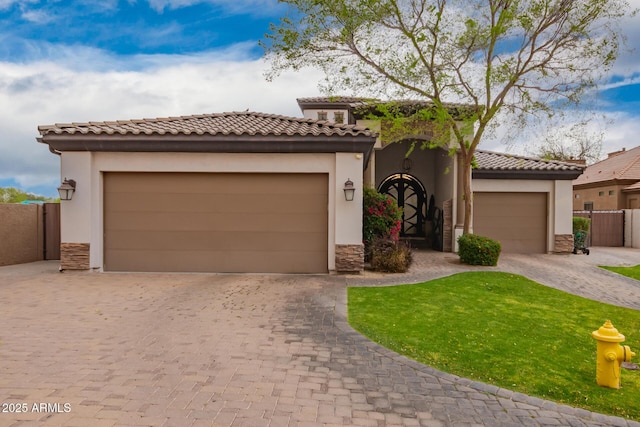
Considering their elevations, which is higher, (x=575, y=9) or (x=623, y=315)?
(x=575, y=9)

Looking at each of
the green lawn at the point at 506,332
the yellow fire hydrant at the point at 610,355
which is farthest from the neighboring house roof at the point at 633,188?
the yellow fire hydrant at the point at 610,355

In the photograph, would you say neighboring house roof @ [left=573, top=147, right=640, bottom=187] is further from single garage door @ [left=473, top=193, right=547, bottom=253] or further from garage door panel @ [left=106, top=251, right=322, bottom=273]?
garage door panel @ [left=106, top=251, right=322, bottom=273]

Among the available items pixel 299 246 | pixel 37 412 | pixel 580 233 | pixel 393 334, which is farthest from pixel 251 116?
pixel 580 233

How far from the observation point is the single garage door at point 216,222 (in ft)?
32.5

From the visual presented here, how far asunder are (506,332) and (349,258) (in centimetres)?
468

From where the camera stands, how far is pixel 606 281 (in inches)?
380

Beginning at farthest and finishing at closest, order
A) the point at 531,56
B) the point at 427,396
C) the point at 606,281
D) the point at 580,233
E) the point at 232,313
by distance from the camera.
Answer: the point at 580,233 → the point at 531,56 → the point at 606,281 → the point at 232,313 → the point at 427,396

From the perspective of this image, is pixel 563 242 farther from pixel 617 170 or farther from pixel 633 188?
pixel 617 170

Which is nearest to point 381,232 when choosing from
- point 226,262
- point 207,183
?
point 226,262

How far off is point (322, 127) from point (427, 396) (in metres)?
7.76

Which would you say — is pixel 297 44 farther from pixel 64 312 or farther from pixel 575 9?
pixel 64 312

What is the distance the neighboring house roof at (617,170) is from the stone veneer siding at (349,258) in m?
24.1

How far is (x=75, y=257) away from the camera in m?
9.77

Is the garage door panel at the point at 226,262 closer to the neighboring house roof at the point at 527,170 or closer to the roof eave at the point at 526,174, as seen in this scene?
the roof eave at the point at 526,174
